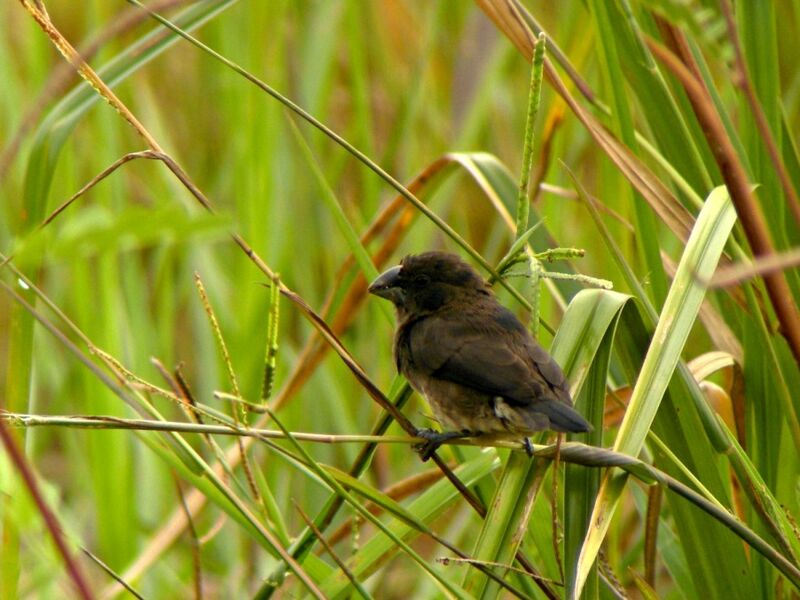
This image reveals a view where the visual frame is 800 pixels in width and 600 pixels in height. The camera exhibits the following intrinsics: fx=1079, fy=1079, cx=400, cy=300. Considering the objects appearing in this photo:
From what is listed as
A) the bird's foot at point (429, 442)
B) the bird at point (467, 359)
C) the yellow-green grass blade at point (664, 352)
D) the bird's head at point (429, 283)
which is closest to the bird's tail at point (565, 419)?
the bird at point (467, 359)

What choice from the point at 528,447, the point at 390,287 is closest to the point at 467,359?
the point at 390,287

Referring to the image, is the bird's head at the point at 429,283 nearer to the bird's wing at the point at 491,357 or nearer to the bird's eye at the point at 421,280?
the bird's eye at the point at 421,280

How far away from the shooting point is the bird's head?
2574mm

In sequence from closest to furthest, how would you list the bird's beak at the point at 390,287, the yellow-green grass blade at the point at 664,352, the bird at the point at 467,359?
the yellow-green grass blade at the point at 664,352 → the bird at the point at 467,359 → the bird's beak at the point at 390,287

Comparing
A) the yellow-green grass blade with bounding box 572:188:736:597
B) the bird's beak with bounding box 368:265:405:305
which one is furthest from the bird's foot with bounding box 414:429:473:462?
the bird's beak with bounding box 368:265:405:305

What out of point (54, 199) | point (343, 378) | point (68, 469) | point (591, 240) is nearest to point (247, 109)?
point (54, 199)

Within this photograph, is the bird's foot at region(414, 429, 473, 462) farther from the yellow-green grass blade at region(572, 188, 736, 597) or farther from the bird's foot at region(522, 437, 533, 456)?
the yellow-green grass blade at region(572, 188, 736, 597)

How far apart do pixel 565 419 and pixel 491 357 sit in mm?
419

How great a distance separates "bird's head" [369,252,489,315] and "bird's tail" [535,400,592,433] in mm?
775

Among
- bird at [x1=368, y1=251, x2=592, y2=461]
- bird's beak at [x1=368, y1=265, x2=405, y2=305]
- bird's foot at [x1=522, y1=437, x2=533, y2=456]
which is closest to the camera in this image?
bird's foot at [x1=522, y1=437, x2=533, y2=456]

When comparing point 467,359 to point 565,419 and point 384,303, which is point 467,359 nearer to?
point 384,303

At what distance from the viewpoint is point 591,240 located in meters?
3.67

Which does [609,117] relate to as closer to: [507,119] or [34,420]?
[34,420]

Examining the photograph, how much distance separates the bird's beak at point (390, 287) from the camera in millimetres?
2531
